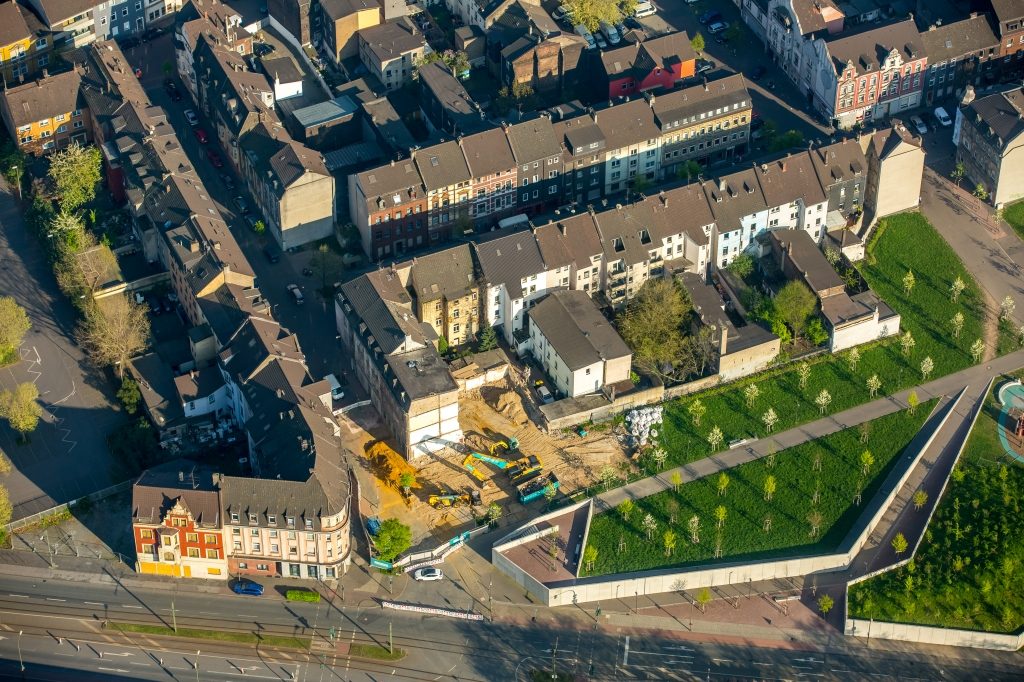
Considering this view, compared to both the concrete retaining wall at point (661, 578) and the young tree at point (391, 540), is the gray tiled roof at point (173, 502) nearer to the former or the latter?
the young tree at point (391, 540)

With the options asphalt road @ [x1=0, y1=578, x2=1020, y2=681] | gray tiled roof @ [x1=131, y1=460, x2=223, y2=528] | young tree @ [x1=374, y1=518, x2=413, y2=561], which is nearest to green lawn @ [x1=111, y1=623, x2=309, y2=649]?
asphalt road @ [x1=0, y1=578, x2=1020, y2=681]

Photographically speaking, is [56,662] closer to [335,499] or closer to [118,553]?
[118,553]

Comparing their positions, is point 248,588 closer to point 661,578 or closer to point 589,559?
point 589,559

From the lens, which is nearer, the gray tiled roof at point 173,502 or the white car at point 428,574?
the gray tiled roof at point 173,502

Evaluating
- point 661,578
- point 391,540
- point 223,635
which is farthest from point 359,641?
point 661,578

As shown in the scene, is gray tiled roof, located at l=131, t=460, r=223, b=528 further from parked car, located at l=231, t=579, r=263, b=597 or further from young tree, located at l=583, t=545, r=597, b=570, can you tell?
young tree, located at l=583, t=545, r=597, b=570

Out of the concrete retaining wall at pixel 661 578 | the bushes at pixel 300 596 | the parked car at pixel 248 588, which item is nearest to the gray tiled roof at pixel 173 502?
the parked car at pixel 248 588

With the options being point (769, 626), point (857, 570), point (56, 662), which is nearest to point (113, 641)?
point (56, 662)
